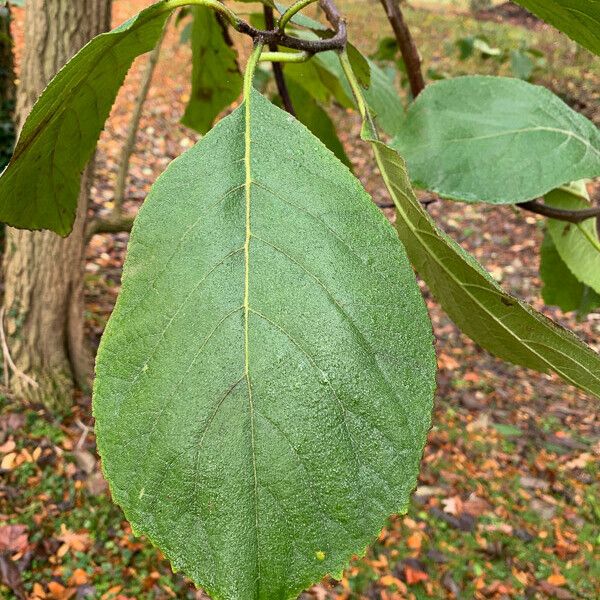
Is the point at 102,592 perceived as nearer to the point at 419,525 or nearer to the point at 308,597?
the point at 308,597

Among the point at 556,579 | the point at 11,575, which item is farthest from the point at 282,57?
the point at 556,579

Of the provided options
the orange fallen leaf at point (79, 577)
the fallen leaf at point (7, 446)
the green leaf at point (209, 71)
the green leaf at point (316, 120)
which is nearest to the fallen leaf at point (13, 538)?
the orange fallen leaf at point (79, 577)

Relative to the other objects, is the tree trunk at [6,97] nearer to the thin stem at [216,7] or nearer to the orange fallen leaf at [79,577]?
the orange fallen leaf at [79,577]

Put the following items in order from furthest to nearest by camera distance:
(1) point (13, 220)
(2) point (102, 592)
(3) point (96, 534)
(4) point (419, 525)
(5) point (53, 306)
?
(4) point (419, 525) → (5) point (53, 306) → (3) point (96, 534) → (2) point (102, 592) → (1) point (13, 220)

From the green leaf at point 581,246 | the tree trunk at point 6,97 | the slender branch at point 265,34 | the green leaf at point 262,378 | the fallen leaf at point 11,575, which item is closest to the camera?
the green leaf at point 262,378

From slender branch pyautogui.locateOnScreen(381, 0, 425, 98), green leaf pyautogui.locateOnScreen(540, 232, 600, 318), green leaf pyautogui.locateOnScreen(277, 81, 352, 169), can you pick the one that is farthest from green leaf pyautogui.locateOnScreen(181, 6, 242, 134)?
green leaf pyautogui.locateOnScreen(540, 232, 600, 318)

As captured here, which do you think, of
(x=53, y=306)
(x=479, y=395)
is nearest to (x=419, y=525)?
(x=479, y=395)

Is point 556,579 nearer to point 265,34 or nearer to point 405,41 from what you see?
point 405,41
